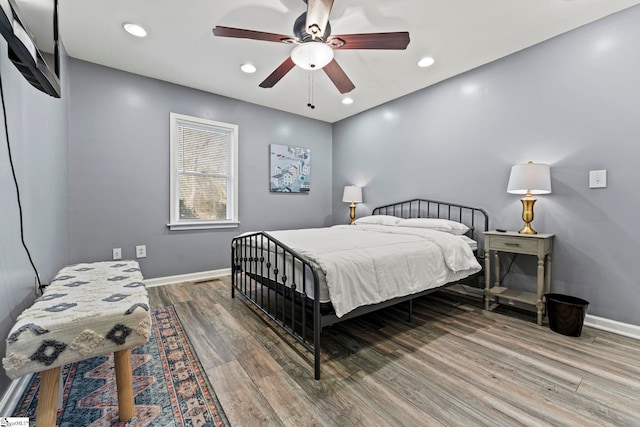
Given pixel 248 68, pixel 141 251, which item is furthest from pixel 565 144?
pixel 141 251

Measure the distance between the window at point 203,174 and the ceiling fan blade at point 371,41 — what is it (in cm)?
237

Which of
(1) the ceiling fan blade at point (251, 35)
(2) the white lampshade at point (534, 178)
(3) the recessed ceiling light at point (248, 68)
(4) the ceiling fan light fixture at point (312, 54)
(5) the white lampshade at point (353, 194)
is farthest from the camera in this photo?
(5) the white lampshade at point (353, 194)

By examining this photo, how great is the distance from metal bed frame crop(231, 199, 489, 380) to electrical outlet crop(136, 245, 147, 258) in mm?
1207

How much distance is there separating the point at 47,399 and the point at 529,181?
331 centimetres

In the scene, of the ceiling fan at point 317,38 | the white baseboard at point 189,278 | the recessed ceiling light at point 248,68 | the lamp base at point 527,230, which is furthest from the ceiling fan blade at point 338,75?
the white baseboard at point 189,278

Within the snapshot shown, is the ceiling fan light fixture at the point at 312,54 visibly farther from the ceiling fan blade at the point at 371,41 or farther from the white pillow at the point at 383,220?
the white pillow at the point at 383,220

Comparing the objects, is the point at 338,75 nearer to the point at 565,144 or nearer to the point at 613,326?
the point at 565,144

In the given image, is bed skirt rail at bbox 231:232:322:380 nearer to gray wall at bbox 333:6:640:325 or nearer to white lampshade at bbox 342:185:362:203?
white lampshade at bbox 342:185:362:203

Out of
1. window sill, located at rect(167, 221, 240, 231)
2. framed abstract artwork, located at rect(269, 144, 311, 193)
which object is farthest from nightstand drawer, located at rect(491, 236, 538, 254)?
window sill, located at rect(167, 221, 240, 231)

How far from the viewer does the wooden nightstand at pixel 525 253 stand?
2.31 meters

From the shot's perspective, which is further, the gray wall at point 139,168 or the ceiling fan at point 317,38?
the gray wall at point 139,168

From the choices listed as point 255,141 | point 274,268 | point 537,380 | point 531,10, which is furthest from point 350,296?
point 255,141

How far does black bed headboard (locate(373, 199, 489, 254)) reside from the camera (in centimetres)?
303

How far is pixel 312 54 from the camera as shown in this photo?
2051 millimetres
